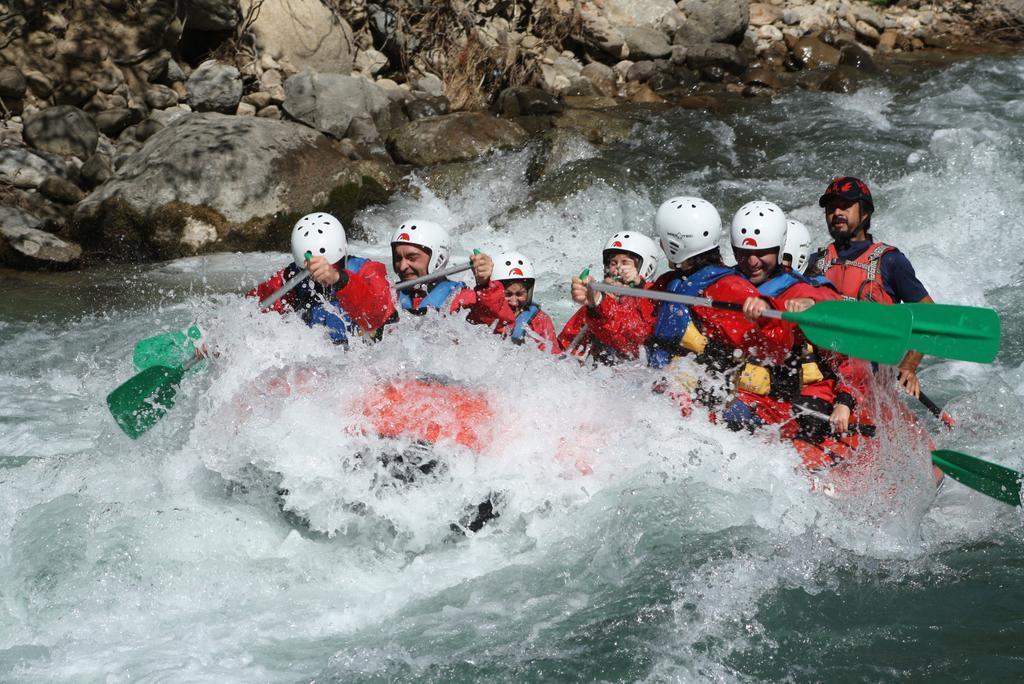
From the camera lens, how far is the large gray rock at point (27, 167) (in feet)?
33.3

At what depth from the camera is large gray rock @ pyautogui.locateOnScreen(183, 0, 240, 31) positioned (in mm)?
12492

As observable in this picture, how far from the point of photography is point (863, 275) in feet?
19.8

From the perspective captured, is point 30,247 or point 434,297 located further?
point 30,247

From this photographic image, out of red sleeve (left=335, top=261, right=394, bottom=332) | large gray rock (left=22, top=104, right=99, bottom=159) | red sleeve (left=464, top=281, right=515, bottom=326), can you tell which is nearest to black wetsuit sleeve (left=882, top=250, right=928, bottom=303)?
red sleeve (left=464, top=281, right=515, bottom=326)

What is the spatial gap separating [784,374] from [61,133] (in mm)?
8521

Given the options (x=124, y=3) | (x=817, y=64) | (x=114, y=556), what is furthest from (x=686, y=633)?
(x=817, y=64)

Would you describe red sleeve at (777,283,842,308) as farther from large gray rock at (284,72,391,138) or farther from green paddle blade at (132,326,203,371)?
large gray rock at (284,72,391,138)

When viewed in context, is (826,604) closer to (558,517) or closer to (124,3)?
(558,517)

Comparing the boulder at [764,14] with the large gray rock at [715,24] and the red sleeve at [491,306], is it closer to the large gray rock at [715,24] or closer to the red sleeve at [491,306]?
the large gray rock at [715,24]

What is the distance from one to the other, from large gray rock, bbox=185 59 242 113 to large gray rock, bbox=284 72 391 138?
60 centimetres

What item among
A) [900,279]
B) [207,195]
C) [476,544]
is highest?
[900,279]

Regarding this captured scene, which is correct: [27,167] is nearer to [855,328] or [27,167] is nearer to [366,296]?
[366,296]

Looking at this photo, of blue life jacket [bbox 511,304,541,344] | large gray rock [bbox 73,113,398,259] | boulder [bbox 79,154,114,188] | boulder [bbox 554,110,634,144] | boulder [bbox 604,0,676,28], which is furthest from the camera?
boulder [bbox 604,0,676,28]

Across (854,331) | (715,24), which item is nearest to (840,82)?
(715,24)
